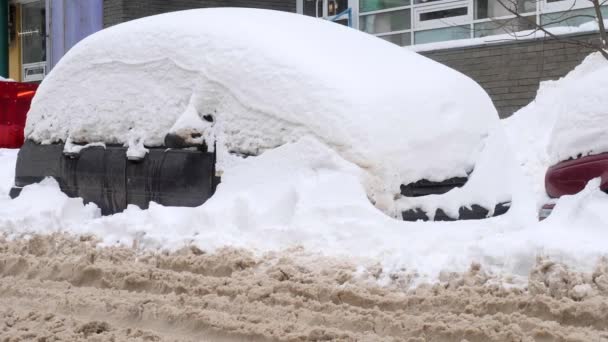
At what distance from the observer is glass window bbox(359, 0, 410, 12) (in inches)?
622

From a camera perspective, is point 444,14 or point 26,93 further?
point 444,14

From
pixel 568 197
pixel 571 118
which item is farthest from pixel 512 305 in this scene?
pixel 571 118

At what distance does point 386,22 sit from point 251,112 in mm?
10833

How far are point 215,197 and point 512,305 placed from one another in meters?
2.07

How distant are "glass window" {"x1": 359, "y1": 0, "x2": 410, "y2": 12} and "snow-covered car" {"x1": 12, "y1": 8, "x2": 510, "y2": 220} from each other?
9.44m

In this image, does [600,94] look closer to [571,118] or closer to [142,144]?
[571,118]

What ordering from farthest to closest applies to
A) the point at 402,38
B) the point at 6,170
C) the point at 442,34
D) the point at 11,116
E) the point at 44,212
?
the point at 402,38 < the point at 442,34 < the point at 11,116 < the point at 6,170 < the point at 44,212

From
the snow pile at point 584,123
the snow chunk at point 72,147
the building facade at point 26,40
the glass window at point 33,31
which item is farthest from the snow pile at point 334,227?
the glass window at point 33,31

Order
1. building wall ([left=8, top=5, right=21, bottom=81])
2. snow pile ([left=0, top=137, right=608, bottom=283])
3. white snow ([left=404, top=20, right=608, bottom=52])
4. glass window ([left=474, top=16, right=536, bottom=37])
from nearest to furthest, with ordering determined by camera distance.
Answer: snow pile ([left=0, top=137, right=608, bottom=283])
white snow ([left=404, top=20, right=608, bottom=52])
glass window ([left=474, top=16, right=536, bottom=37])
building wall ([left=8, top=5, right=21, bottom=81])

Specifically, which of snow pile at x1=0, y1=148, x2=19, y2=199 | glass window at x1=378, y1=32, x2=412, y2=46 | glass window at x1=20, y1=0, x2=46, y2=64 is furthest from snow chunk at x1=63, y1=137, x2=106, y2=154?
glass window at x1=20, y1=0, x2=46, y2=64

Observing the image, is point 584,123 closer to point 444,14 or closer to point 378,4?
point 444,14

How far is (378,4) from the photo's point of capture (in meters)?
16.3

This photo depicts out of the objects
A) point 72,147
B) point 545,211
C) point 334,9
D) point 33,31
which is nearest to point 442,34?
point 334,9

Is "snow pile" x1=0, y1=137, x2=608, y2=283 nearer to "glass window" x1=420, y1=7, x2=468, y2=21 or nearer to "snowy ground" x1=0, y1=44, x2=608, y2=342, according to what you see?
"snowy ground" x1=0, y1=44, x2=608, y2=342
